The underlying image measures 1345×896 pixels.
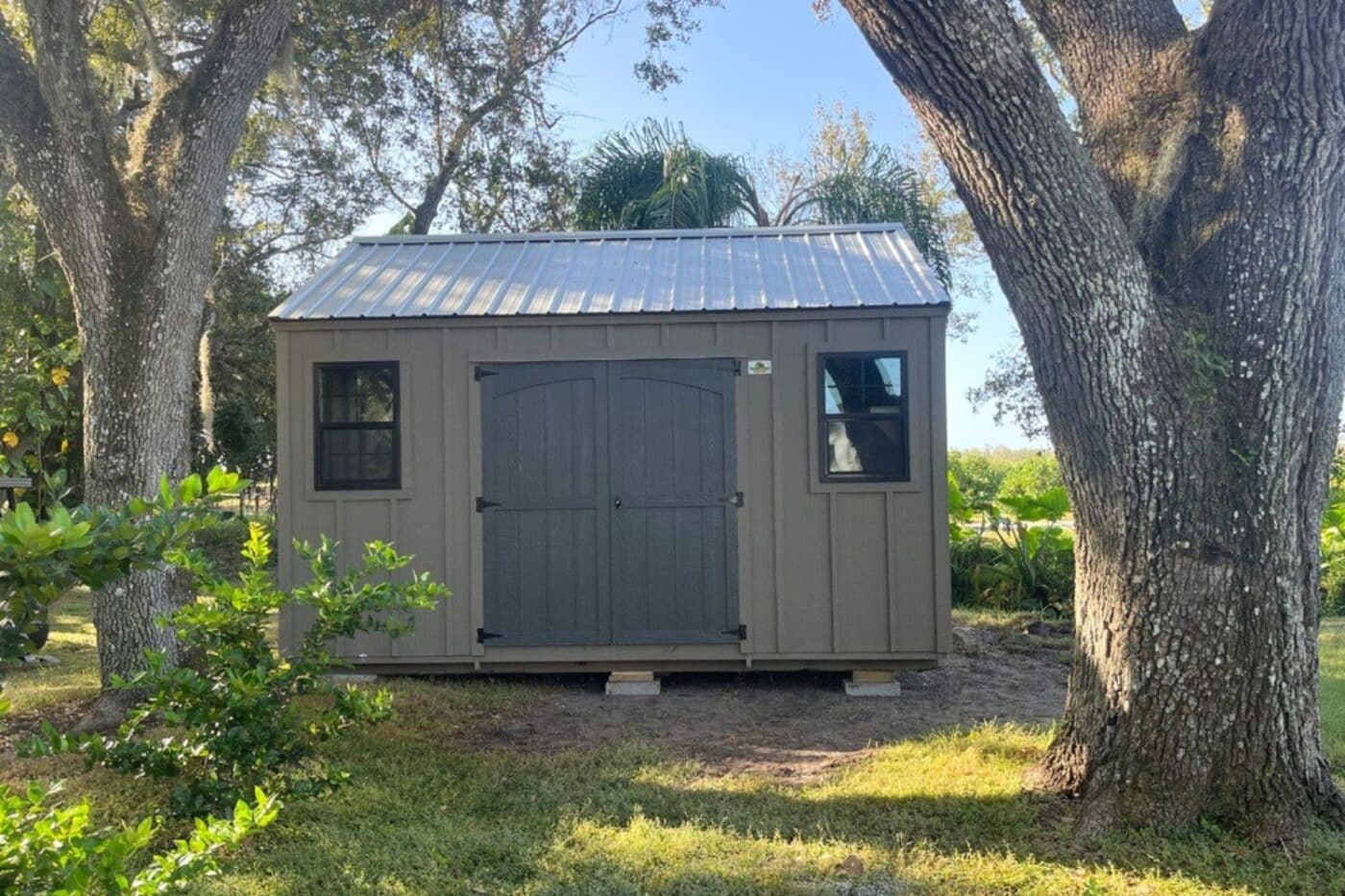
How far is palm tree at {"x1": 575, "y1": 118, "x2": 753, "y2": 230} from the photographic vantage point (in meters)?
11.9

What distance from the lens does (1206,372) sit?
11.3ft

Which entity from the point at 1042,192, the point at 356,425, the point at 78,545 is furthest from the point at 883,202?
the point at 78,545

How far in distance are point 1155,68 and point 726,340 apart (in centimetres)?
307

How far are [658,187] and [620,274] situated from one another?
5853 millimetres

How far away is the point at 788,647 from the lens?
622cm

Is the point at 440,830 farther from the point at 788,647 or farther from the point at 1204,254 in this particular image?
the point at 1204,254

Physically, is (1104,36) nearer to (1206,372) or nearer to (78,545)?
(1206,372)

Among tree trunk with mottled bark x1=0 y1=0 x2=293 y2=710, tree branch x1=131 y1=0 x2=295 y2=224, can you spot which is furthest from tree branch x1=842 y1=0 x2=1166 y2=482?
tree trunk with mottled bark x1=0 y1=0 x2=293 y2=710

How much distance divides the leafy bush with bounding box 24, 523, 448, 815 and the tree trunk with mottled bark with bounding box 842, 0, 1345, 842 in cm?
259

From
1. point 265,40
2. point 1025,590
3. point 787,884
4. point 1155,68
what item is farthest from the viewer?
point 1025,590

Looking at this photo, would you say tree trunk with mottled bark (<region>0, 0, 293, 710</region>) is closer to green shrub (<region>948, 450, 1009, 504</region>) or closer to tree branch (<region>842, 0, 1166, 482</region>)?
tree branch (<region>842, 0, 1166, 482</region>)

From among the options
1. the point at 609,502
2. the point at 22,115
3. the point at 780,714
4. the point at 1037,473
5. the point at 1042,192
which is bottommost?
the point at 780,714

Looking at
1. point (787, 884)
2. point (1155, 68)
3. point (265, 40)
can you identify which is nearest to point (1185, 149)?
point (1155, 68)

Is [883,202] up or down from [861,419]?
up
